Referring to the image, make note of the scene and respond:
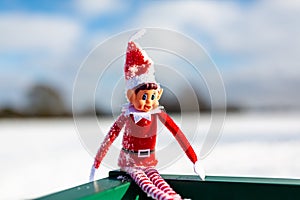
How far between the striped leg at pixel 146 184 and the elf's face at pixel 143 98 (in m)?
0.20

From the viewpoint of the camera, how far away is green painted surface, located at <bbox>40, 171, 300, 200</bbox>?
1.54 m

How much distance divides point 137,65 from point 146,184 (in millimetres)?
365

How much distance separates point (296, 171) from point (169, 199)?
231 cm

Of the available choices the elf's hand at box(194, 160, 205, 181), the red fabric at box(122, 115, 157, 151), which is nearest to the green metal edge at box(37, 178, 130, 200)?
the red fabric at box(122, 115, 157, 151)

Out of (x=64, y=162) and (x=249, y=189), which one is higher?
(x=64, y=162)

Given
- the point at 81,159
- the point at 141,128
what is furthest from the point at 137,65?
the point at 81,159

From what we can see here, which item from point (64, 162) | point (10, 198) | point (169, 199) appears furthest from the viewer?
point (64, 162)

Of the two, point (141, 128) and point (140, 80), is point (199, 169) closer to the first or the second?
point (141, 128)

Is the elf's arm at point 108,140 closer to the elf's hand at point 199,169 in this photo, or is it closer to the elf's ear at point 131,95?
the elf's ear at point 131,95

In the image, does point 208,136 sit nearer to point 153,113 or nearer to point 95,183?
point 153,113

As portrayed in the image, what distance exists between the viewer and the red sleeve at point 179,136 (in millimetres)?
1670

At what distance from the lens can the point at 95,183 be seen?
5.21 ft

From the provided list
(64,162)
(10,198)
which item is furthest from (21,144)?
(10,198)

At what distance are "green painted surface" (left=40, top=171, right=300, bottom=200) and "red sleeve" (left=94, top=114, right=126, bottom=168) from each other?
0.24ft
